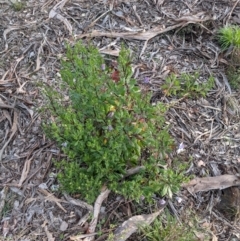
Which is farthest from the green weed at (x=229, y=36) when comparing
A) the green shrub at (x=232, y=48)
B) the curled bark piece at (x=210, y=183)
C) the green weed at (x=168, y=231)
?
the green weed at (x=168, y=231)

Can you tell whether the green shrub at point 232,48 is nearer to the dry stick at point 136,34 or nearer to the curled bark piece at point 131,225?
the dry stick at point 136,34

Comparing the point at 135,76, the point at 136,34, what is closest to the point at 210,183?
the point at 135,76

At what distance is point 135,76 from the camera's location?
3557 mm

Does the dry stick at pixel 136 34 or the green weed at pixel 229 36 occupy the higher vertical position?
the green weed at pixel 229 36

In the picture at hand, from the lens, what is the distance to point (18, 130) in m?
3.32

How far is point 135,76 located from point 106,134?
922 millimetres

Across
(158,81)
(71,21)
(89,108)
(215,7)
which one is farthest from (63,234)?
(215,7)

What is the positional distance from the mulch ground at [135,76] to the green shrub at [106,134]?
20 cm

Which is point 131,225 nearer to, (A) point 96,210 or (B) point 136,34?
(A) point 96,210

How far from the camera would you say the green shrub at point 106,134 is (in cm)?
269

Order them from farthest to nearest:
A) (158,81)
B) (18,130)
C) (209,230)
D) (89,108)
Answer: (158,81) → (18,130) → (209,230) → (89,108)

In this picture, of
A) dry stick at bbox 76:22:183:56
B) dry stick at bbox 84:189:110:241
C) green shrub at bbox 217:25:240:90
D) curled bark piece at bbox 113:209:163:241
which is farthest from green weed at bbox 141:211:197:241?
dry stick at bbox 76:22:183:56

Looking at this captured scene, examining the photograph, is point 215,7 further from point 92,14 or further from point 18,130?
point 18,130

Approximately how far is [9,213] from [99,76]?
977mm
